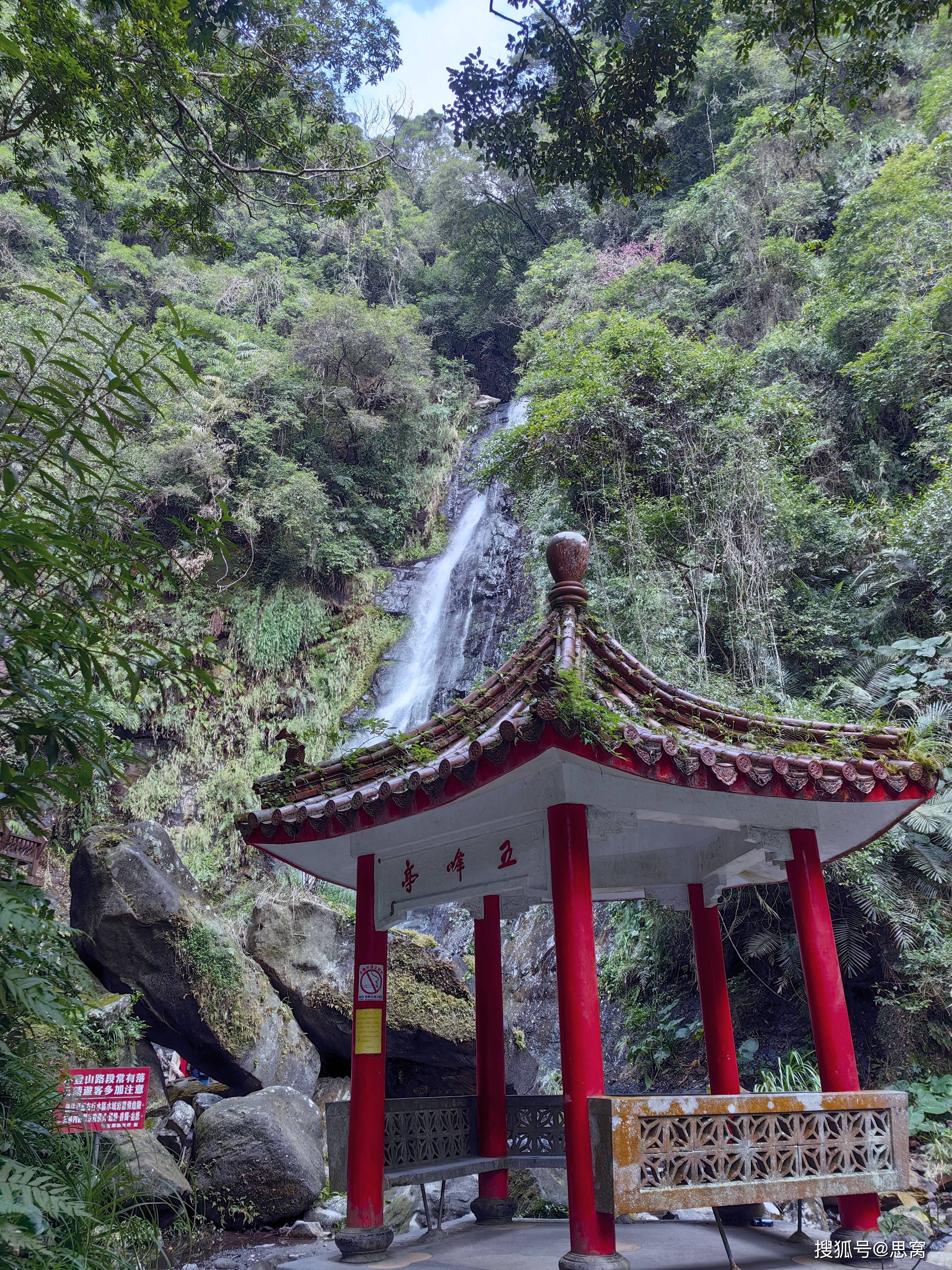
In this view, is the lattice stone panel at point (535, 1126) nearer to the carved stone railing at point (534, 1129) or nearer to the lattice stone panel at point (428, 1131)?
the carved stone railing at point (534, 1129)

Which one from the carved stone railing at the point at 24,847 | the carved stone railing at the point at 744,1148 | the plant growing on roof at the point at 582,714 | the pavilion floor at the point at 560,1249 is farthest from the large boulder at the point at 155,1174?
the carved stone railing at the point at 24,847

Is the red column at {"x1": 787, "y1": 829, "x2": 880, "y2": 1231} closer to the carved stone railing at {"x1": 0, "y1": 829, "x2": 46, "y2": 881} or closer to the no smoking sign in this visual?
the no smoking sign

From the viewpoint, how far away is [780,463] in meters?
14.0

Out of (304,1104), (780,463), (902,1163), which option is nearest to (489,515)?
(780,463)

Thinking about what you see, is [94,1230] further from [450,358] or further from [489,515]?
[450,358]

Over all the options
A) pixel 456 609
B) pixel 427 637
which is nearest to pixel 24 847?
pixel 427 637

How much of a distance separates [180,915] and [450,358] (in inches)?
963

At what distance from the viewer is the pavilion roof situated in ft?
13.2

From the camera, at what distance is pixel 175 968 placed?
945cm

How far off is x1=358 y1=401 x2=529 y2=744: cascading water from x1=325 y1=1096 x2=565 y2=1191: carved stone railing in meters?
9.97

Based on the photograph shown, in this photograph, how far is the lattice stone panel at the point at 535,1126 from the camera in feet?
20.8

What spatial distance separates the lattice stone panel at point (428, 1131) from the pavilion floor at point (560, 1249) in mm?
474

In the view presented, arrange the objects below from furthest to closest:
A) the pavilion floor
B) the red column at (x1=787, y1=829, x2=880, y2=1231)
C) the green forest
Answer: the pavilion floor < the red column at (x1=787, y1=829, x2=880, y2=1231) < the green forest

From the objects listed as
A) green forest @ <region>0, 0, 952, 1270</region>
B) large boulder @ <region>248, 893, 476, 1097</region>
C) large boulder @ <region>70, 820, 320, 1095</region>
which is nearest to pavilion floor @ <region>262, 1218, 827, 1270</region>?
green forest @ <region>0, 0, 952, 1270</region>
